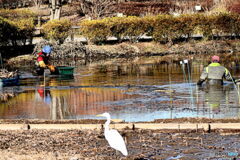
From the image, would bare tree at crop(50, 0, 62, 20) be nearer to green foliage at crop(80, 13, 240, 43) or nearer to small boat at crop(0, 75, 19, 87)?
green foliage at crop(80, 13, 240, 43)

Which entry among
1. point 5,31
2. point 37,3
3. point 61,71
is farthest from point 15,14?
point 61,71

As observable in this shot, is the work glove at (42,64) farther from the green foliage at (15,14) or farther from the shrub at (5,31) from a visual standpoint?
the green foliage at (15,14)

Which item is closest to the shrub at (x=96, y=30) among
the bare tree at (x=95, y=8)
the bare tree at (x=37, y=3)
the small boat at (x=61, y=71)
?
the bare tree at (x=95, y=8)

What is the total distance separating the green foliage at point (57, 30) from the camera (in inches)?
1713

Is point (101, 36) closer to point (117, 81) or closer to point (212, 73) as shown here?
point (117, 81)

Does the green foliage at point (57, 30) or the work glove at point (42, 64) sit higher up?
the green foliage at point (57, 30)

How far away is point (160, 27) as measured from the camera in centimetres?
4531

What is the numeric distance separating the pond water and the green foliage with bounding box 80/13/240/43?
1464 centimetres

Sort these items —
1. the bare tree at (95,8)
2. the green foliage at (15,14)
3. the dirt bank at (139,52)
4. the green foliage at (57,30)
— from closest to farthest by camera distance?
the dirt bank at (139,52), the green foliage at (57,30), the bare tree at (95,8), the green foliage at (15,14)

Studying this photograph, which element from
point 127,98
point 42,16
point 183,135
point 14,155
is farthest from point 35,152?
point 42,16

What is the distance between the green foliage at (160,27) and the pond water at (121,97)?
1464 cm

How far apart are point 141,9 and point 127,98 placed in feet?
165

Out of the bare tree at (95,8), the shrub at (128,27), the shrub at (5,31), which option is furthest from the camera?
the bare tree at (95,8)

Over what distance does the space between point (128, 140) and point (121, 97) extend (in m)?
8.34
